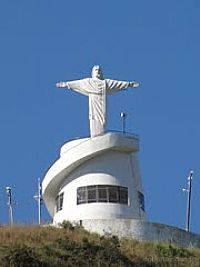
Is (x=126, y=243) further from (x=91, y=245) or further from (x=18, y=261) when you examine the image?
(x=18, y=261)

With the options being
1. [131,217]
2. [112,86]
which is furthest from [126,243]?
[112,86]

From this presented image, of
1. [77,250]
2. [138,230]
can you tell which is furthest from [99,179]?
[77,250]

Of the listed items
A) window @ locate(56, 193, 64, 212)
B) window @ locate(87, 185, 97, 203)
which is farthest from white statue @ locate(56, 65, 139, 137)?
window @ locate(56, 193, 64, 212)

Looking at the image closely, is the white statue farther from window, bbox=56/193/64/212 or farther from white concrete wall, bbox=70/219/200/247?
white concrete wall, bbox=70/219/200/247

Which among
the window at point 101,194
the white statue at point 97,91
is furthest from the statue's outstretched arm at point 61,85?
the window at point 101,194

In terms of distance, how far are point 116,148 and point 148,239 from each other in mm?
5940

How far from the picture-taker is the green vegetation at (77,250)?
45.1m

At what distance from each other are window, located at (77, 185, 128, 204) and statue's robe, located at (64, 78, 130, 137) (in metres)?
2.54

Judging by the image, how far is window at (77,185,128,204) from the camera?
184ft

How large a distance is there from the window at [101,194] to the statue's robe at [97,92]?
8.32 feet

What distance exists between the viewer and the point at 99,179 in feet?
185

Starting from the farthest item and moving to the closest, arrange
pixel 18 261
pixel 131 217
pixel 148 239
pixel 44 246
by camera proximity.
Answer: pixel 131 217
pixel 148 239
pixel 44 246
pixel 18 261

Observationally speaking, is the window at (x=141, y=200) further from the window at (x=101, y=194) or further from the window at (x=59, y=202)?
the window at (x=59, y=202)

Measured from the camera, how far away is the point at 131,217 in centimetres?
5603
